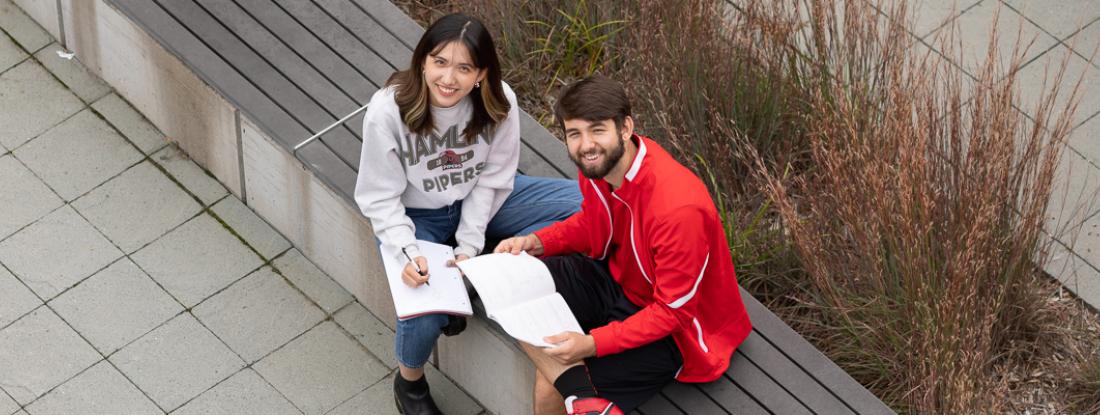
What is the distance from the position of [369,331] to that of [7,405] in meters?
1.29

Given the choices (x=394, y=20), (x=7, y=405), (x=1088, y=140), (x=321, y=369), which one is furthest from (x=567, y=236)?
(x=1088, y=140)

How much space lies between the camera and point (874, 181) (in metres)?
5.26

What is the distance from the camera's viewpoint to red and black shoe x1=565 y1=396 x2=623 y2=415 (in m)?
4.90

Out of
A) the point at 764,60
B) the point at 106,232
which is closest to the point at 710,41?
the point at 764,60

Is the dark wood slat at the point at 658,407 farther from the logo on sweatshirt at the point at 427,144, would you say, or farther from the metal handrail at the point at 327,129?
the metal handrail at the point at 327,129

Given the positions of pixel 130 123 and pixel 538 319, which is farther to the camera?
pixel 130 123

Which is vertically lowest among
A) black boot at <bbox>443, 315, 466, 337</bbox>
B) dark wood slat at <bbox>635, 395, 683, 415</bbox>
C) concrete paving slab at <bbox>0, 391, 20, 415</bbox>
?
concrete paving slab at <bbox>0, 391, 20, 415</bbox>

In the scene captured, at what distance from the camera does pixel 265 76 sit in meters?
5.99

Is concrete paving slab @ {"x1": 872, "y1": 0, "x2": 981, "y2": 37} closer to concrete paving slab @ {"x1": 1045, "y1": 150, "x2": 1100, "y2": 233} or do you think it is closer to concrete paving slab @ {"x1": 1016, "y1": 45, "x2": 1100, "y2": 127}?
concrete paving slab @ {"x1": 1016, "y1": 45, "x2": 1100, "y2": 127}

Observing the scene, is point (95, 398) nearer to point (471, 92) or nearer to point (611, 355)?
point (471, 92)

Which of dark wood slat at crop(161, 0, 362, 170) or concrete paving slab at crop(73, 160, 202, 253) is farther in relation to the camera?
concrete paving slab at crop(73, 160, 202, 253)

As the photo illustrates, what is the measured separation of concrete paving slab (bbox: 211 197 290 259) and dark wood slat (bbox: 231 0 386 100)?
2.15 feet

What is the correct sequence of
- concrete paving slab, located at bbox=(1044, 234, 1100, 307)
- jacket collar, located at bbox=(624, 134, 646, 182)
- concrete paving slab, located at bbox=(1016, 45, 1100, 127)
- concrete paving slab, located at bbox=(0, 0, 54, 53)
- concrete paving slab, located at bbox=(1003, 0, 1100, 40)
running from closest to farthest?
1. jacket collar, located at bbox=(624, 134, 646, 182)
2. concrete paving slab, located at bbox=(1044, 234, 1100, 307)
3. concrete paving slab, located at bbox=(1016, 45, 1100, 127)
4. concrete paving slab, located at bbox=(0, 0, 54, 53)
5. concrete paving slab, located at bbox=(1003, 0, 1100, 40)

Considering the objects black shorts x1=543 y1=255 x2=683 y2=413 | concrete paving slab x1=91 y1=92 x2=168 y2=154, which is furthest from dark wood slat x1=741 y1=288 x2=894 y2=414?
concrete paving slab x1=91 y1=92 x2=168 y2=154
